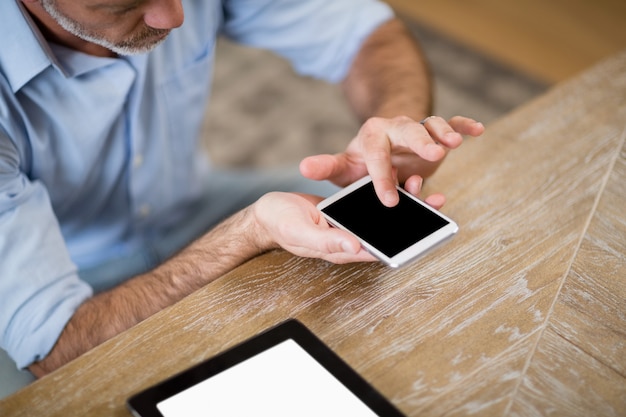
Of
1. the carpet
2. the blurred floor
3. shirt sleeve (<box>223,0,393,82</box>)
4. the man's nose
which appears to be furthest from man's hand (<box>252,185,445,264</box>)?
the blurred floor

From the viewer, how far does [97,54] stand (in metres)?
1.06

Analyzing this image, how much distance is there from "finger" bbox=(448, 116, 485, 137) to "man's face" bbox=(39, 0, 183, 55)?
404mm

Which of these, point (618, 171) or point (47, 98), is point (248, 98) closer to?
point (47, 98)

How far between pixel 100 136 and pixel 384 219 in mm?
515

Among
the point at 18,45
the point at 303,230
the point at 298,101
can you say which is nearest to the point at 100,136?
the point at 18,45

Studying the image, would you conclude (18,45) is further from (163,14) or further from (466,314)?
(466,314)

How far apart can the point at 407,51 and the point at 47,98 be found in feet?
2.26

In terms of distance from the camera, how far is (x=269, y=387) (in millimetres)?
680

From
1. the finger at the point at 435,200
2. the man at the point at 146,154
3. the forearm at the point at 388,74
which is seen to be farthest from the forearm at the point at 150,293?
the forearm at the point at 388,74

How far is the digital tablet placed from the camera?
2.17 ft

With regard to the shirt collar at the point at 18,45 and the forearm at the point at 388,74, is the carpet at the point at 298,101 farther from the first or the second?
the shirt collar at the point at 18,45

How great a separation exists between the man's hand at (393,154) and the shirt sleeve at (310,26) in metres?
0.46

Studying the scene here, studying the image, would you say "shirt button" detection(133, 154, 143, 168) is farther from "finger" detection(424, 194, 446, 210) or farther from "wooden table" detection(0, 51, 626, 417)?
"finger" detection(424, 194, 446, 210)

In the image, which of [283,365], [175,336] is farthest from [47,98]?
[283,365]
